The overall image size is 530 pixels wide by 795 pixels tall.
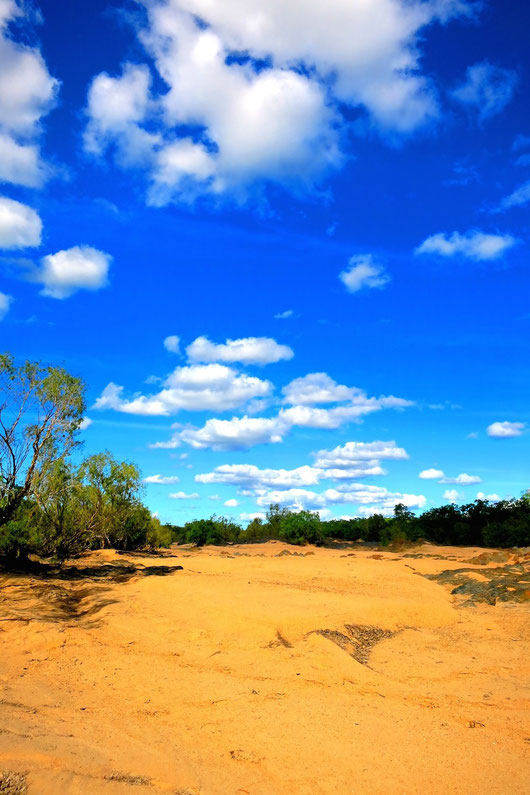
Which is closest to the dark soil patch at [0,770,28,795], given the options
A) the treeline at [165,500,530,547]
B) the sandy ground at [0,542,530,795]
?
the sandy ground at [0,542,530,795]

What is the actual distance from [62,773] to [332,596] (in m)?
9.66

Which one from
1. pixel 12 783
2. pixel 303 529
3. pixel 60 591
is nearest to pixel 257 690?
pixel 12 783

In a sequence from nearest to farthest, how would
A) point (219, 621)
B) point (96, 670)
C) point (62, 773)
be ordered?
1. point (62, 773)
2. point (96, 670)
3. point (219, 621)

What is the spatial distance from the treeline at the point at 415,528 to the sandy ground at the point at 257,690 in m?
19.7

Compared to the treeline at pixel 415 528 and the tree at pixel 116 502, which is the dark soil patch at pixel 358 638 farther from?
the treeline at pixel 415 528

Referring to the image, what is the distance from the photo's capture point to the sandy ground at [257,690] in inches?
193

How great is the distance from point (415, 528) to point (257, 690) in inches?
1295

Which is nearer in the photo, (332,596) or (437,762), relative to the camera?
(437,762)

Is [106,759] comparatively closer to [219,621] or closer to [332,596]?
[219,621]

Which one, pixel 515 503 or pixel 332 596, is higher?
pixel 515 503

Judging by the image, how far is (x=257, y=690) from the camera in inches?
284

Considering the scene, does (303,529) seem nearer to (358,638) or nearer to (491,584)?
(491,584)

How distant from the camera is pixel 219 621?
1045 cm

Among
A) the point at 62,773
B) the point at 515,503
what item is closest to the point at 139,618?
the point at 62,773
